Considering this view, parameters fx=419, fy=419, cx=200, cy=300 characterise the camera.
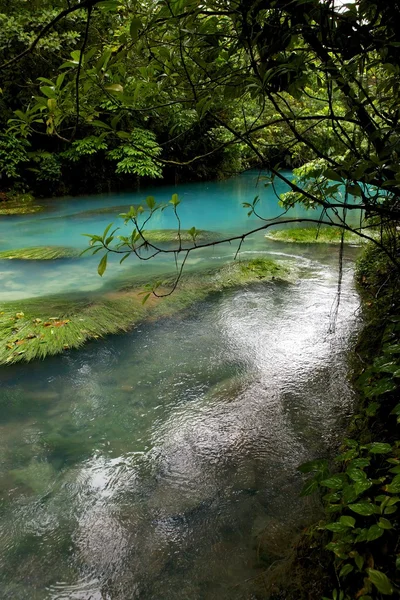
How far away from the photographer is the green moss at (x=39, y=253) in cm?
703

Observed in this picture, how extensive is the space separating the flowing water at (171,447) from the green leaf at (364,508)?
2.40 ft

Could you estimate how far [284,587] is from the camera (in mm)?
1524

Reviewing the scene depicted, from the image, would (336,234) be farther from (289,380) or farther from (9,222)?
(9,222)

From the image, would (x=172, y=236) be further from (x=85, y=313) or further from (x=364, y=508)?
(x=364, y=508)

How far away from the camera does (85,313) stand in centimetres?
456

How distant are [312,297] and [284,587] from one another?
3.87m

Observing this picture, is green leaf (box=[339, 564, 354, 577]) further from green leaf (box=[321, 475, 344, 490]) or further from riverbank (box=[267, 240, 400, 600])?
green leaf (box=[321, 475, 344, 490])

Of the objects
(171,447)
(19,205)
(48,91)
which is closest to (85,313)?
(171,447)

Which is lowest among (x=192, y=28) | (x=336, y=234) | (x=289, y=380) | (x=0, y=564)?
(x=0, y=564)

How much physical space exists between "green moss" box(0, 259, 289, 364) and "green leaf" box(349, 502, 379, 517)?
296 cm

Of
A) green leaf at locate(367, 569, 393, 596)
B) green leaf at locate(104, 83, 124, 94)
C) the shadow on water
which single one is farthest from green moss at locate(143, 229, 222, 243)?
green leaf at locate(367, 569, 393, 596)

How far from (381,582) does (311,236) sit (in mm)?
7396

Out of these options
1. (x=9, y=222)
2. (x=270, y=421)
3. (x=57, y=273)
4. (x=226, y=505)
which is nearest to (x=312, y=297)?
(x=270, y=421)

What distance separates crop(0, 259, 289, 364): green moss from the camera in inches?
155
